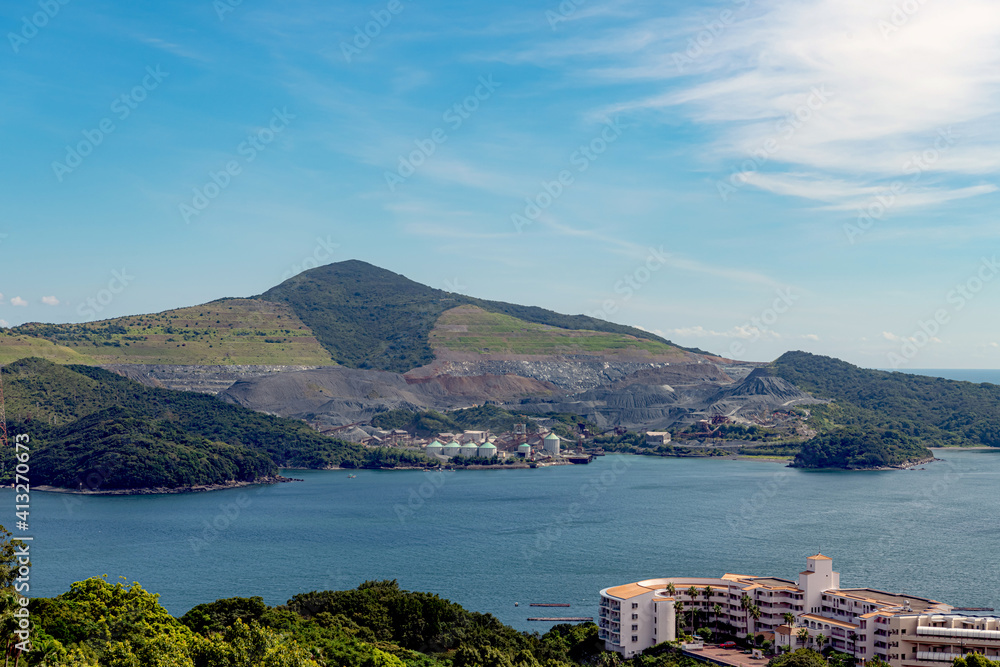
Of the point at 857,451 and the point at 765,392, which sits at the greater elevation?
the point at 765,392

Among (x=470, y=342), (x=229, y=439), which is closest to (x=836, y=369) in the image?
(x=470, y=342)

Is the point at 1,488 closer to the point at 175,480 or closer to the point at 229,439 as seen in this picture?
the point at 175,480

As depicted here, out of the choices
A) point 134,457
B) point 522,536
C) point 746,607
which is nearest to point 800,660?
point 746,607

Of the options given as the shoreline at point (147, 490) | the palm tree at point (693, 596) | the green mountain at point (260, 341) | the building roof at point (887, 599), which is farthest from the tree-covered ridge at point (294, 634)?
the green mountain at point (260, 341)

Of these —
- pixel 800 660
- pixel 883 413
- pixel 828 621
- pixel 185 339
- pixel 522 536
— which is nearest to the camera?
pixel 800 660

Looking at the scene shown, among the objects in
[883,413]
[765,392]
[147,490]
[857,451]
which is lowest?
[147,490]

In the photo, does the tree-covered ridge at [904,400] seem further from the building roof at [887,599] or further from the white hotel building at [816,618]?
the white hotel building at [816,618]

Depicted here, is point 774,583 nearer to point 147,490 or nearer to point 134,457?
point 147,490
